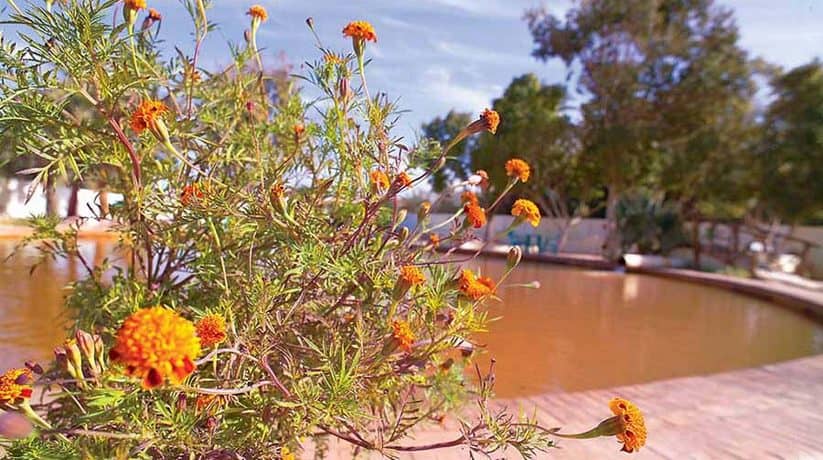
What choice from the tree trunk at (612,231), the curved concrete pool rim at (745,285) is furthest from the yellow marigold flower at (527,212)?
the tree trunk at (612,231)

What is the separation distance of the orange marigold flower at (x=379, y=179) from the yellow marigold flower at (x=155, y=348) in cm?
61

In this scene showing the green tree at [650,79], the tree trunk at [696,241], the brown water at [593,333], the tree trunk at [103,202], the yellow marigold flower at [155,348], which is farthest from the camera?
the tree trunk at [696,241]

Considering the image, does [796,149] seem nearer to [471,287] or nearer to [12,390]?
[471,287]

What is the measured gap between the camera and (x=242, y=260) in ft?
4.24

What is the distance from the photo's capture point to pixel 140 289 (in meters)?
1.42

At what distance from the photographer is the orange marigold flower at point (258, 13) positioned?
1.36m

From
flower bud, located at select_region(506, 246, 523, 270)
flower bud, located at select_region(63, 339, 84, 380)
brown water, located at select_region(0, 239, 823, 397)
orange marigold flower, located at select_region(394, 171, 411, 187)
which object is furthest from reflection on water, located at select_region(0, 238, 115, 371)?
flower bud, located at select_region(506, 246, 523, 270)

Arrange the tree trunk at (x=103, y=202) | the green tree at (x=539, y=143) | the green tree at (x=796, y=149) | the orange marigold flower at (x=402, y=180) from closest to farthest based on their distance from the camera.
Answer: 1. the orange marigold flower at (x=402, y=180)
2. the tree trunk at (x=103, y=202)
3. the green tree at (x=796, y=149)
4. the green tree at (x=539, y=143)

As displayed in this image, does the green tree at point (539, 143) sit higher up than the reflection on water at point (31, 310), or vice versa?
the green tree at point (539, 143)

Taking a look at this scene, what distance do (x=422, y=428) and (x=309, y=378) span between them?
0.90 meters

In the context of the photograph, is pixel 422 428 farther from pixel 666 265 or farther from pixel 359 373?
pixel 666 265

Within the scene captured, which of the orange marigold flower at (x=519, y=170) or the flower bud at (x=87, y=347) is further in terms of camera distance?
the orange marigold flower at (x=519, y=170)

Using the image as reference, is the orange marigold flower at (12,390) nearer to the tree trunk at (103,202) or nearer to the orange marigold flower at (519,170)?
the tree trunk at (103,202)

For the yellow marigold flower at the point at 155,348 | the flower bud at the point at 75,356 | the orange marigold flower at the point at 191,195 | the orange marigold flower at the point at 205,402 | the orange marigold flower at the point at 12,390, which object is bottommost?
the orange marigold flower at the point at 205,402
